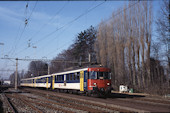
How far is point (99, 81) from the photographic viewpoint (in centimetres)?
1839

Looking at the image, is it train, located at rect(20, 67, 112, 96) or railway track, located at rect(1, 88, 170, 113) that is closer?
railway track, located at rect(1, 88, 170, 113)

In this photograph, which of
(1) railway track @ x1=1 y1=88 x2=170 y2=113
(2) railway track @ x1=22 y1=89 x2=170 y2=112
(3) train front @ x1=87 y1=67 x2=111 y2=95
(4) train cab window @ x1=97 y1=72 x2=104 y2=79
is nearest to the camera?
(2) railway track @ x1=22 y1=89 x2=170 y2=112

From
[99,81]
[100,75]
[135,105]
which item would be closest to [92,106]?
[135,105]

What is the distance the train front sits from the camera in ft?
58.9

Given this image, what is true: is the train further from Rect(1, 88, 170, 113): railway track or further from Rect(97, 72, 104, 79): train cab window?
Rect(1, 88, 170, 113): railway track

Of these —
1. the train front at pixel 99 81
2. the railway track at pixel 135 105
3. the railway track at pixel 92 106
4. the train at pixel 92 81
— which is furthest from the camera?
the train at pixel 92 81

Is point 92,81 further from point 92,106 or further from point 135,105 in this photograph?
point 135,105

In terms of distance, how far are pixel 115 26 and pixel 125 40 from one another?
13.7 feet

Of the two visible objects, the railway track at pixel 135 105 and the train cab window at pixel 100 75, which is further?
the train cab window at pixel 100 75

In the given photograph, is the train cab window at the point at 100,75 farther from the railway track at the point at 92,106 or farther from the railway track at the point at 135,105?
the railway track at the point at 135,105

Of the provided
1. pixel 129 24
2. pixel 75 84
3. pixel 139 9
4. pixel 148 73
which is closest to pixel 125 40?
pixel 129 24

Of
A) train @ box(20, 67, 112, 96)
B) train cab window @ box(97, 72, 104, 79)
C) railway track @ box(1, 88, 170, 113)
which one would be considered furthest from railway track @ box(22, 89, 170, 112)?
train cab window @ box(97, 72, 104, 79)

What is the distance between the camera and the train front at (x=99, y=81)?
18.0 metres

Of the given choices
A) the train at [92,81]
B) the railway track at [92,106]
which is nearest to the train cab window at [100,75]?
the train at [92,81]
